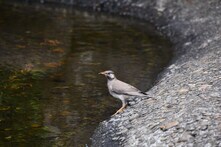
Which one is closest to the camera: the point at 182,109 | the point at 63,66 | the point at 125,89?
the point at 182,109

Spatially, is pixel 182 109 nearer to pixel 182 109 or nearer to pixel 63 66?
pixel 182 109

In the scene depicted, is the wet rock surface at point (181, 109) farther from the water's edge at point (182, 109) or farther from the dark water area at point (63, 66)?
the dark water area at point (63, 66)

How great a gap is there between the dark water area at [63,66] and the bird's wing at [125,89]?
157 centimetres

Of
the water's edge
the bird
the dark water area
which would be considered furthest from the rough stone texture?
the dark water area

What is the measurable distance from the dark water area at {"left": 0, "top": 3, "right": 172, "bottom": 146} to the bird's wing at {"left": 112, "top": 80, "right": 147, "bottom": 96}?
1566 millimetres

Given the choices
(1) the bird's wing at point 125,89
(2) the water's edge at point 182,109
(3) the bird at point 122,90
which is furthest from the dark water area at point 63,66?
(1) the bird's wing at point 125,89

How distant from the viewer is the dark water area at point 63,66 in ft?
60.6

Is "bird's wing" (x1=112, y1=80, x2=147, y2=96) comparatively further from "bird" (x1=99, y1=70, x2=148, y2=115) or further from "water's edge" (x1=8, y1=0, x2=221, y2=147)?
"water's edge" (x1=8, y1=0, x2=221, y2=147)

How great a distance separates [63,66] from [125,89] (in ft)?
28.3

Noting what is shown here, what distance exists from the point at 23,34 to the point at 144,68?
357 inches

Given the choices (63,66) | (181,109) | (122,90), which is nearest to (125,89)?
(122,90)

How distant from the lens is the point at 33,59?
26.8 meters

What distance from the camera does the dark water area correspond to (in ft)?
60.6

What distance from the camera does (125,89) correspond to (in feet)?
59.4
